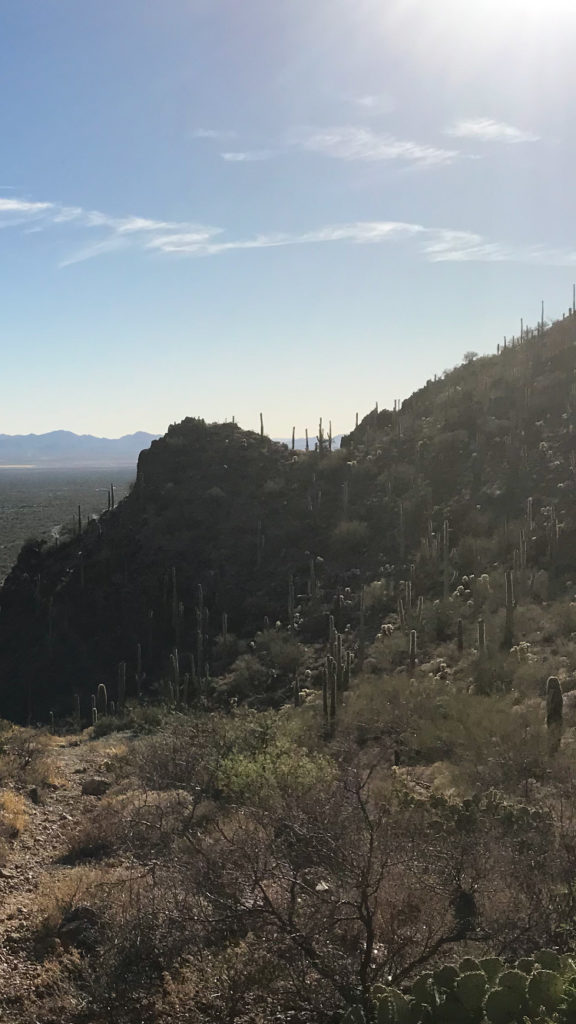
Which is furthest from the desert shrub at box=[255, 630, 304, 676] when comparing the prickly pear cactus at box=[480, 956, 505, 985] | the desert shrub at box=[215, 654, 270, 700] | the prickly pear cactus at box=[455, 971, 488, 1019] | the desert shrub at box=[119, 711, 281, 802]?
the prickly pear cactus at box=[455, 971, 488, 1019]

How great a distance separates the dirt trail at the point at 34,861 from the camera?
7559mm

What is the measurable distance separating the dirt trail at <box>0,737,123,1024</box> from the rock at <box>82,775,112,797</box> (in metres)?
0.18

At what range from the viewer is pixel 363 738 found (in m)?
15.9

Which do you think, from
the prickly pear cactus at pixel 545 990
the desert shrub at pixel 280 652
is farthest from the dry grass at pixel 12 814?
the desert shrub at pixel 280 652

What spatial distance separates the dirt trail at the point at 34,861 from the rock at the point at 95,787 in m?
0.18

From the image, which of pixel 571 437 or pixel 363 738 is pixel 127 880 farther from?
pixel 571 437

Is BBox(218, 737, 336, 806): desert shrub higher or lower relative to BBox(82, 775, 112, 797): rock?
higher

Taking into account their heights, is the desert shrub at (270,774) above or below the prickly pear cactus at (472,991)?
below

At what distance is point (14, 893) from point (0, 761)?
709 cm

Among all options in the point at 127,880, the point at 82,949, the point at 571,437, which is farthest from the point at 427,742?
the point at 571,437

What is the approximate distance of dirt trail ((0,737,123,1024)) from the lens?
756 cm

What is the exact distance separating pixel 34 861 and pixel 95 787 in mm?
4300

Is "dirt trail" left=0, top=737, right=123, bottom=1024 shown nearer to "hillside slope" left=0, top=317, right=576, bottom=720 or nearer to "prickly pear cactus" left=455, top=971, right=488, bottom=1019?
"prickly pear cactus" left=455, top=971, right=488, bottom=1019

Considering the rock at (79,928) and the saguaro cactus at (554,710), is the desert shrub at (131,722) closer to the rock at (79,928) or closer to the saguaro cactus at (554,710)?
the saguaro cactus at (554,710)
